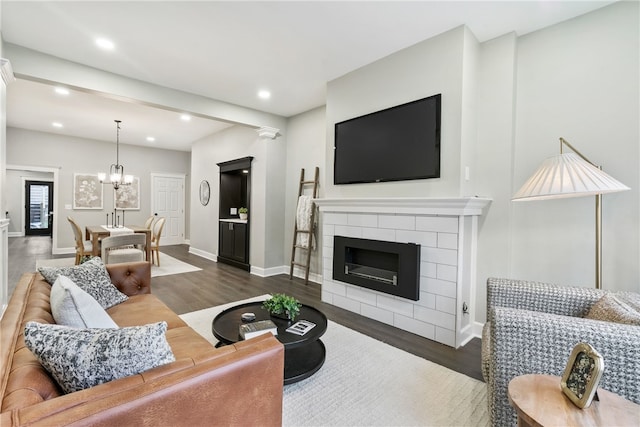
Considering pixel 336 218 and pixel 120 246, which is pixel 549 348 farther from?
pixel 120 246

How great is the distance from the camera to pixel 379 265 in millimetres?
3465

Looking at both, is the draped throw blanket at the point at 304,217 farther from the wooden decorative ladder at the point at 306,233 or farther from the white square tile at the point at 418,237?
the white square tile at the point at 418,237

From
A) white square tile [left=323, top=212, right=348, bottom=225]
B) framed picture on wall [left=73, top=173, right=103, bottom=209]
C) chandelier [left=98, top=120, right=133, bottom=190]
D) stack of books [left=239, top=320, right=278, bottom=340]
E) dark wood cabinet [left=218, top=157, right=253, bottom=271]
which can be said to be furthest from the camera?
framed picture on wall [left=73, top=173, right=103, bottom=209]

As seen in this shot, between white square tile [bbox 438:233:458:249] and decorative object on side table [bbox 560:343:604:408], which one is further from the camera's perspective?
white square tile [bbox 438:233:458:249]

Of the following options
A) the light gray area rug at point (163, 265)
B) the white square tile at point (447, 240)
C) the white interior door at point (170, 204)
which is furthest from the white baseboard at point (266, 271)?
the white interior door at point (170, 204)

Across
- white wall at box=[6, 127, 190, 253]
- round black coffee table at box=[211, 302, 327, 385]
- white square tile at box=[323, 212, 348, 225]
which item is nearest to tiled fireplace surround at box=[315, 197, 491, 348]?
white square tile at box=[323, 212, 348, 225]

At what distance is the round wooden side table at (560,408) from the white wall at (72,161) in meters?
9.25

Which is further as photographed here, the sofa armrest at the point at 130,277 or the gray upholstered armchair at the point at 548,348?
the sofa armrest at the point at 130,277

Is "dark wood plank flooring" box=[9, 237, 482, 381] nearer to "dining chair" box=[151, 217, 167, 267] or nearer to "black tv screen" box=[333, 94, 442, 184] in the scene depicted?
"dining chair" box=[151, 217, 167, 267]

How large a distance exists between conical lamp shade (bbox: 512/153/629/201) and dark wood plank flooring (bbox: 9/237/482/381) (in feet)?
4.66

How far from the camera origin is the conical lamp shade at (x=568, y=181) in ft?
6.12

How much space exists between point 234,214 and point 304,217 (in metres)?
2.39

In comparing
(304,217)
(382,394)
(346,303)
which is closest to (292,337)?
(382,394)

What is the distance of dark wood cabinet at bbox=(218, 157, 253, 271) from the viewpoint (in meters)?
5.74
